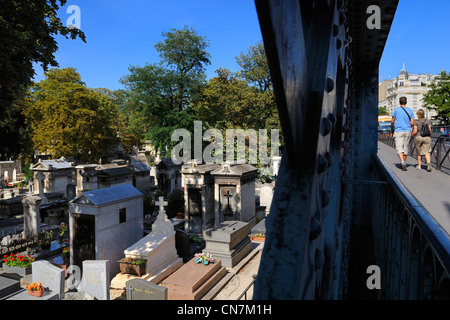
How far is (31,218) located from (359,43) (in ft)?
48.6

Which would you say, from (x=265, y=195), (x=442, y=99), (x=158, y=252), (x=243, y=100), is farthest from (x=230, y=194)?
(x=442, y=99)

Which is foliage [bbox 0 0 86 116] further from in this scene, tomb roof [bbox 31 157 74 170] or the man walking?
tomb roof [bbox 31 157 74 170]

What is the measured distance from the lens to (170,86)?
89.7 feet

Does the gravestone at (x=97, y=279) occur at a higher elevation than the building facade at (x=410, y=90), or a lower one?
lower

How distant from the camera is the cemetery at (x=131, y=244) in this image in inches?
315

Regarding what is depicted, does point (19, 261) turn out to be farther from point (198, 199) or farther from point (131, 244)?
point (198, 199)

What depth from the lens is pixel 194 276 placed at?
8.70 m

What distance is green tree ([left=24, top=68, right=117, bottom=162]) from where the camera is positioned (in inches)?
1023

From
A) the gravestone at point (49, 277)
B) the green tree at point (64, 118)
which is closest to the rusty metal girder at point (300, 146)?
the gravestone at point (49, 277)

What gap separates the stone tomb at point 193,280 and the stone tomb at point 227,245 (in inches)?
28.6

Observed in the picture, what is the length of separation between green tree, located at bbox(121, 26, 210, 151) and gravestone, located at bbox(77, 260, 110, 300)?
18.5 meters

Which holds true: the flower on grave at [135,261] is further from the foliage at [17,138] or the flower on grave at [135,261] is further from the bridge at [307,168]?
the foliage at [17,138]
